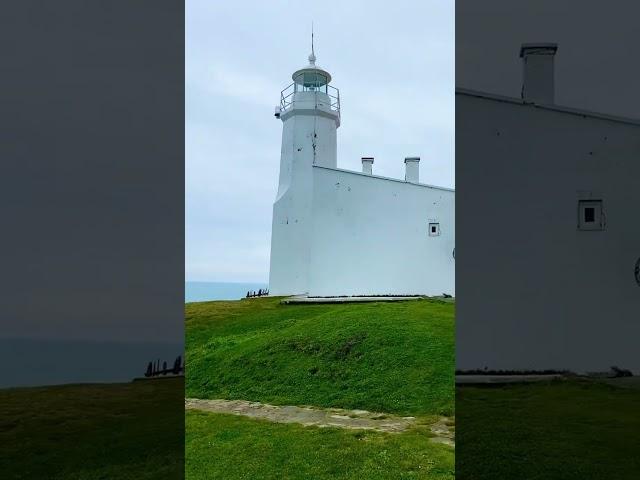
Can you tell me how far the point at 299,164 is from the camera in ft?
63.7

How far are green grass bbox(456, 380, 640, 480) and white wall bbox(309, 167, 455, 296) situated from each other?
1118cm

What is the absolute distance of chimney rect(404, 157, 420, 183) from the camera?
56.2ft

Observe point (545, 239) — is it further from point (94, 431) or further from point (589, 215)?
point (94, 431)

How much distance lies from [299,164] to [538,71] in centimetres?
1490

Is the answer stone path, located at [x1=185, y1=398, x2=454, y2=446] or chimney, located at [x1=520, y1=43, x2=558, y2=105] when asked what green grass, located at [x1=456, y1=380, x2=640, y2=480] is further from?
chimney, located at [x1=520, y1=43, x2=558, y2=105]

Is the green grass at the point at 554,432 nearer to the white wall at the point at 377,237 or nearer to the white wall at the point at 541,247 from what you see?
the white wall at the point at 541,247

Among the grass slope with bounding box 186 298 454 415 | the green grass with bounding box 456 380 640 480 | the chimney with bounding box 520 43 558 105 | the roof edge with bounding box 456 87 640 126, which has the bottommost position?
the grass slope with bounding box 186 298 454 415

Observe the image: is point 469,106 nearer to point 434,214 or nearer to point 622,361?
point 622,361

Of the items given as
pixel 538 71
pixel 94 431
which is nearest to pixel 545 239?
pixel 538 71

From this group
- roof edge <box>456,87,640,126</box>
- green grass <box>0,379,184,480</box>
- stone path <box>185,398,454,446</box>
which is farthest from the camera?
stone path <box>185,398,454,446</box>

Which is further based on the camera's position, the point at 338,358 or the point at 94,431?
the point at 338,358

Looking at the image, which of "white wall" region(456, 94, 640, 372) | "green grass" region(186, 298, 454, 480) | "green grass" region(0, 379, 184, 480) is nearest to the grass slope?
"green grass" region(186, 298, 454, 480)

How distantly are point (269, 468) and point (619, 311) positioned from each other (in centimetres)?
405

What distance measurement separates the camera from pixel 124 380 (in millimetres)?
4406
